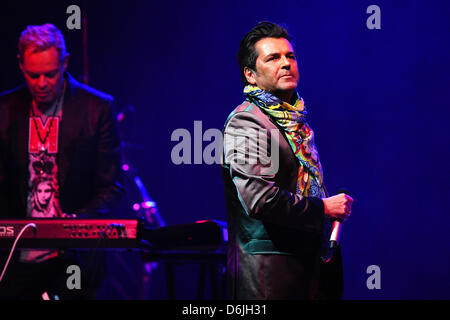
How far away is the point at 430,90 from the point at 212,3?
1.66m

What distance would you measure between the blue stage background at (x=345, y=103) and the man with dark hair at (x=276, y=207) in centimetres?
180

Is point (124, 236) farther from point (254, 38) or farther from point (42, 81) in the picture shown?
point (42, 81)

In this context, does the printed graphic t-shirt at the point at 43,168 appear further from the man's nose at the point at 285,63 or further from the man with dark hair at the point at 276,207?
the man's nose at the point at 285,63

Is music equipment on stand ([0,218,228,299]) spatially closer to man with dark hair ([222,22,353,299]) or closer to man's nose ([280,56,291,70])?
man with dark hair ([222,22,353,299])

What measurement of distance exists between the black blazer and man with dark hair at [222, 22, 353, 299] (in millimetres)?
1413

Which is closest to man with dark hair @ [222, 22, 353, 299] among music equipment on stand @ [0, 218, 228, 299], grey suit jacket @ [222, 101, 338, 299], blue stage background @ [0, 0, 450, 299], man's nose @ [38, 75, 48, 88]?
grey suit jacket @ [222, 101, 338, 299]

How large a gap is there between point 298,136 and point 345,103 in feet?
6.88

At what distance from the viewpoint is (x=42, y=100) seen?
3.31 m

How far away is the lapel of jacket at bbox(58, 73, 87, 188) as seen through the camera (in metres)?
3.18

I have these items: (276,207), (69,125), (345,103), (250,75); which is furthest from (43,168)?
(345,103)
